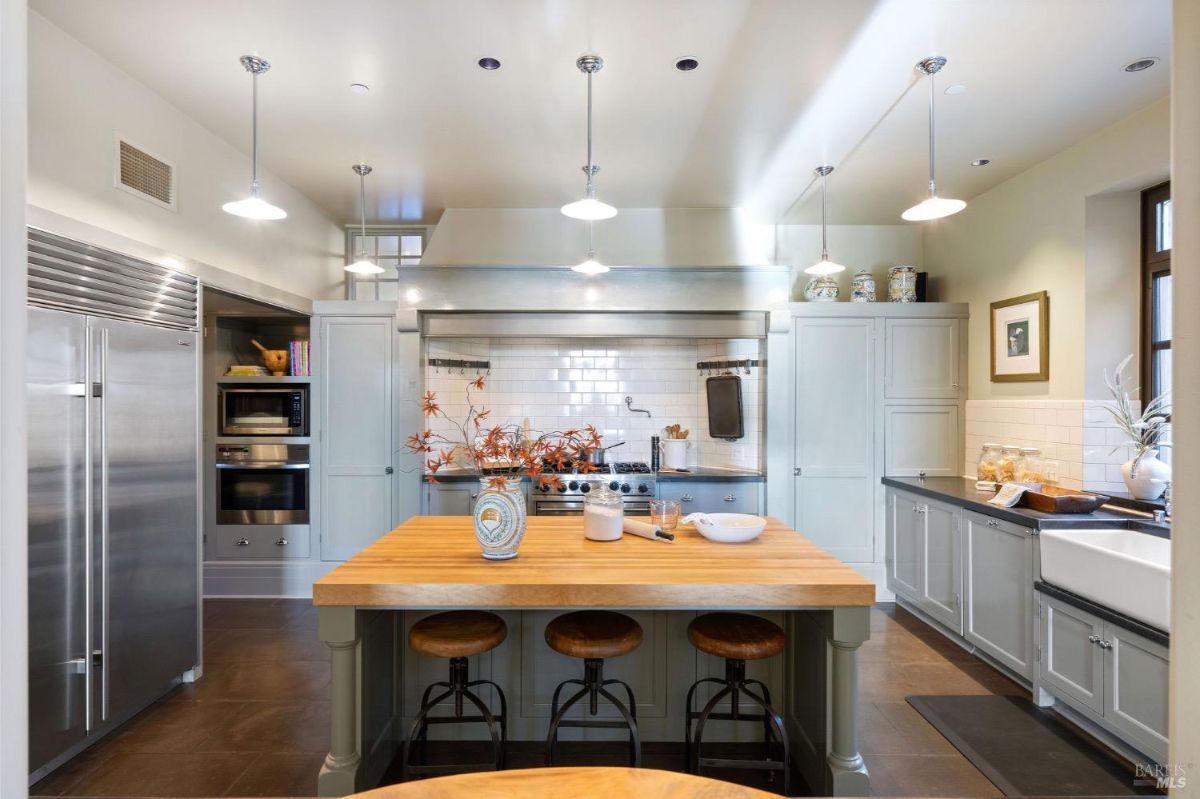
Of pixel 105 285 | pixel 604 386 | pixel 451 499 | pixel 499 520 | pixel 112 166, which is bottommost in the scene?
pixel 451 499

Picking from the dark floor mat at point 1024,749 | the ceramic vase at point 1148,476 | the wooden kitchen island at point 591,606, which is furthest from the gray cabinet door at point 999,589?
the wooden kitchen island at point 591,606

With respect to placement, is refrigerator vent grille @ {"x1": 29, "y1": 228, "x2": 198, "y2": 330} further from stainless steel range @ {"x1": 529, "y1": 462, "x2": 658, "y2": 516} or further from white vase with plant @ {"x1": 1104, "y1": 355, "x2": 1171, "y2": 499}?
white vase with plant @ {"x1": 1104, "y1": 355, "x2": 1171, "y2": 499}

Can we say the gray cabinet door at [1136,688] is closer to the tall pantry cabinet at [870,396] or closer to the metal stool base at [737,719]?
the metal stool base at [737,719]

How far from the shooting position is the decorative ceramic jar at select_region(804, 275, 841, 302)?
15.3ft

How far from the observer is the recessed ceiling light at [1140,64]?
8.40 feet

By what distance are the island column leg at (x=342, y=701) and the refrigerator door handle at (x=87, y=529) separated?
1.28m

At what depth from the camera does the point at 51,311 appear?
2.30m

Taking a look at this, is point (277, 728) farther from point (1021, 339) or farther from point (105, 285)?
point (1021, 339)

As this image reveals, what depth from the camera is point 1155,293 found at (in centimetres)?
328

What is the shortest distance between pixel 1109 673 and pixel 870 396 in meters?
2.39

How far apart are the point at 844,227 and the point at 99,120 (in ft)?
16.2

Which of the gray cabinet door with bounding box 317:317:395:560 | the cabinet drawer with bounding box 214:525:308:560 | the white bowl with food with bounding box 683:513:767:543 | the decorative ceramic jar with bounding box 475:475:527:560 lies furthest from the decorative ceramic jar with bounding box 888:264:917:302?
the cabinet drawer with bounding box 214:525:308:560

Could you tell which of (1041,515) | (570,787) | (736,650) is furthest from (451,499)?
(1041,515)

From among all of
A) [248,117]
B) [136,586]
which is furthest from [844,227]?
[136,586]
